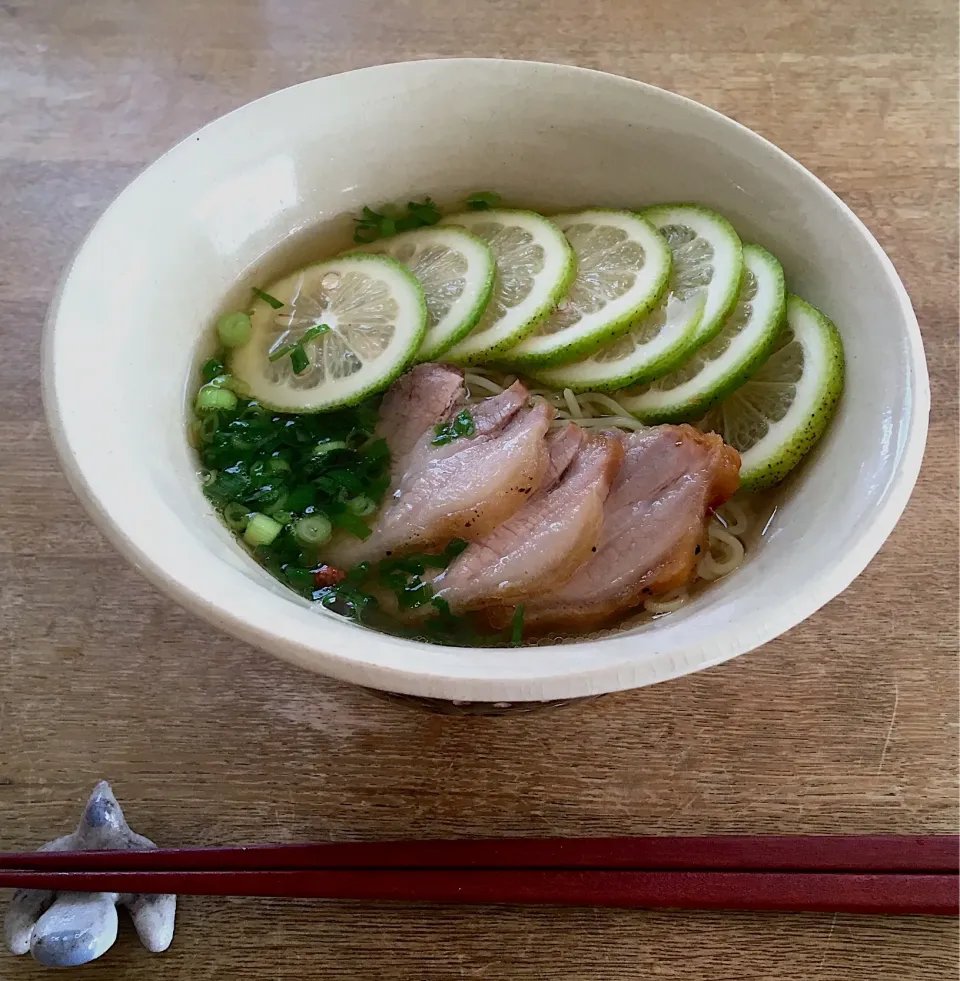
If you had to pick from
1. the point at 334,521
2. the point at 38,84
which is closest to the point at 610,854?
the point at 334,521

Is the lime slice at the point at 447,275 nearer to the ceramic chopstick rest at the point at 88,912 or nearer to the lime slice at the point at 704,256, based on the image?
the lime slice at the point at 704,256

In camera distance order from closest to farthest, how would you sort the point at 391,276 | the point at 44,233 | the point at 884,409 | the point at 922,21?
the point at 884,409, the point at 391,276, the point at 44,233, the point at 922,21

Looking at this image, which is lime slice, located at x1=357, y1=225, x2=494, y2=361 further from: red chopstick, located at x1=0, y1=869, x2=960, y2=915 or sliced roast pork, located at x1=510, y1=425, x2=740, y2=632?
red chopstick, located at x1=0, y1=869, x2=960, y2=915

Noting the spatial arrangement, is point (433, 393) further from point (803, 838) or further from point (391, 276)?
point (803, 838)

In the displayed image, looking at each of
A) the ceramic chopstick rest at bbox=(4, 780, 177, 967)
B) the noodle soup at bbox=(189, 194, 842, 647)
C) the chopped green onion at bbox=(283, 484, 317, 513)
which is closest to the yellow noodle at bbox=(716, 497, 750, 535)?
the noodle soup at bbox=(189, 194, 842, 647)

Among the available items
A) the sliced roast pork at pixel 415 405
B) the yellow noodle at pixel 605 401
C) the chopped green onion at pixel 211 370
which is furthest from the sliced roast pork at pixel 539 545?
the chopped green onion at pixel 211 370
